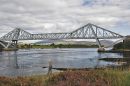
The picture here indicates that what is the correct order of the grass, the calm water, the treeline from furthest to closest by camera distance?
the treeline, the calm water, the grass

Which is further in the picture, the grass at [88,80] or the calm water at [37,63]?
the calm water at [37,63]

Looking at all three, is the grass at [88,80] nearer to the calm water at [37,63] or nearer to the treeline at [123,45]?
the calm water at [37,63]

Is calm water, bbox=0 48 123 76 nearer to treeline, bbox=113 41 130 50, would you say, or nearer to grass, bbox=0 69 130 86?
grass, bbox=0 69 130 86

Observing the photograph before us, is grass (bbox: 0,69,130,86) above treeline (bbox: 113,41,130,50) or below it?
above

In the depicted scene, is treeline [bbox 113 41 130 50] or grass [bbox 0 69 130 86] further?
treeline [bbox 113 41 130 50]

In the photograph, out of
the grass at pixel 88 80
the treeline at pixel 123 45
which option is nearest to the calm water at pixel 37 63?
the grass at pixel 88 80

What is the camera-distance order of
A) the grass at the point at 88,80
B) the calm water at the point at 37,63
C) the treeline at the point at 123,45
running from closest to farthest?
the grass at the point at 88,80 < the calm water at the point at 37,63 < the treeline at the point at 123,45

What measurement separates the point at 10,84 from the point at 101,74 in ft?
11.6

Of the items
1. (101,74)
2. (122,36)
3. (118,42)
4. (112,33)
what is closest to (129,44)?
(118,42)

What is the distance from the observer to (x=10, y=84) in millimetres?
10836

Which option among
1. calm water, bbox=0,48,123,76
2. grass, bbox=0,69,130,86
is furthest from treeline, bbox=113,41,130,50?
grass, bbox=0,69,130,86

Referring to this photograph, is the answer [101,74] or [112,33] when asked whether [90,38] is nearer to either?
[112,33]

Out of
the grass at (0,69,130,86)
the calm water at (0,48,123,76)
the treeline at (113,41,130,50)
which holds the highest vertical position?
the grass at (0,69,130,86)

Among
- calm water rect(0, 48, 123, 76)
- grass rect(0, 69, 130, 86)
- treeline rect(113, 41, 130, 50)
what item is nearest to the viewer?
grass rect(0, 69, 130, 86)
